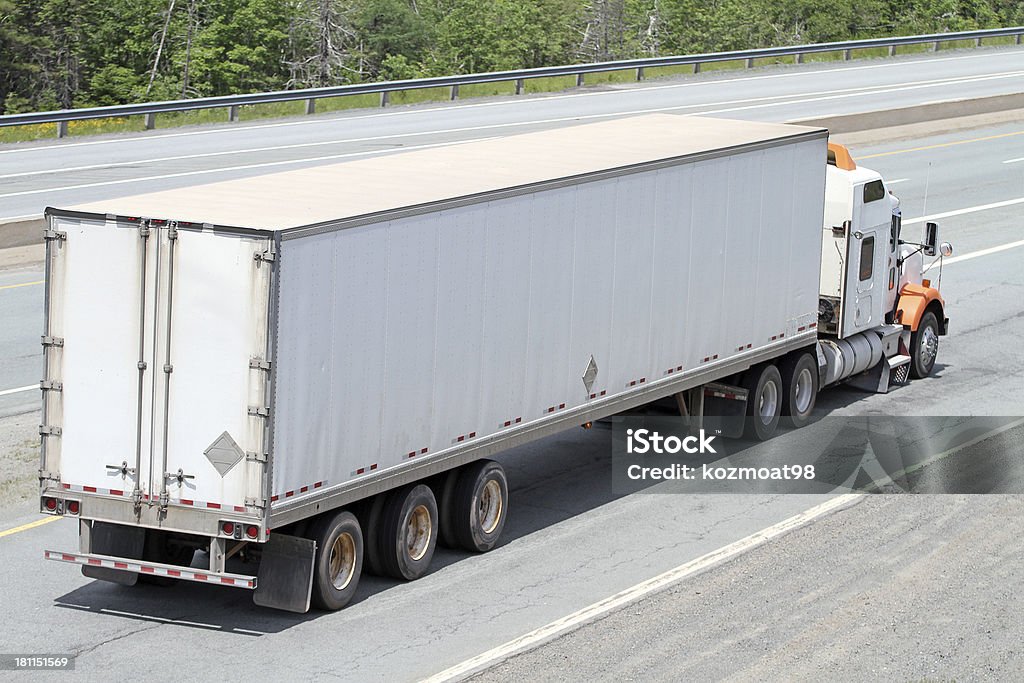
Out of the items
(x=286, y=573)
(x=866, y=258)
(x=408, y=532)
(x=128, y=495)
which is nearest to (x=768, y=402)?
(x=866, y=258)

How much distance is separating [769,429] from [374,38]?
196 feet

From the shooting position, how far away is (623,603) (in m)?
12.4

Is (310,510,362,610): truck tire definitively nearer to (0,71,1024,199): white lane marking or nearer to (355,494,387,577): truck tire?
(355,494,387,577): truck tire

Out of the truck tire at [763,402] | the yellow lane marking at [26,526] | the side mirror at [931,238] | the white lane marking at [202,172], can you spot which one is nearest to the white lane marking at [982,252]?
the side mirror at [931,238]

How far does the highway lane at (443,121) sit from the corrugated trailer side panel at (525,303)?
56.8 ft

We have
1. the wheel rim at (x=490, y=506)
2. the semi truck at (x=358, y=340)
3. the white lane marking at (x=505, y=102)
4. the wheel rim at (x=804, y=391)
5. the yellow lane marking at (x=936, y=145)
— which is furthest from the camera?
the white lane marking at (x=505, y=102)

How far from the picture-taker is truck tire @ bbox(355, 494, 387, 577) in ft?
41.5

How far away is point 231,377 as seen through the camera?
11.2m

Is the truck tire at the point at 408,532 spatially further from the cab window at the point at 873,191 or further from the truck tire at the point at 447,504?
the cab window at the point at 873,191

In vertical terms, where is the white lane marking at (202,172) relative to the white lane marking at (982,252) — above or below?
above

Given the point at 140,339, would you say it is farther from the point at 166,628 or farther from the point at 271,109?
the point at 271,109

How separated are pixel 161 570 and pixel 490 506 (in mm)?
3242

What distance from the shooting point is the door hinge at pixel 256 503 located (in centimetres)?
1116

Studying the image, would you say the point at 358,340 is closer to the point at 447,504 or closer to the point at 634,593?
the point at 447,504
